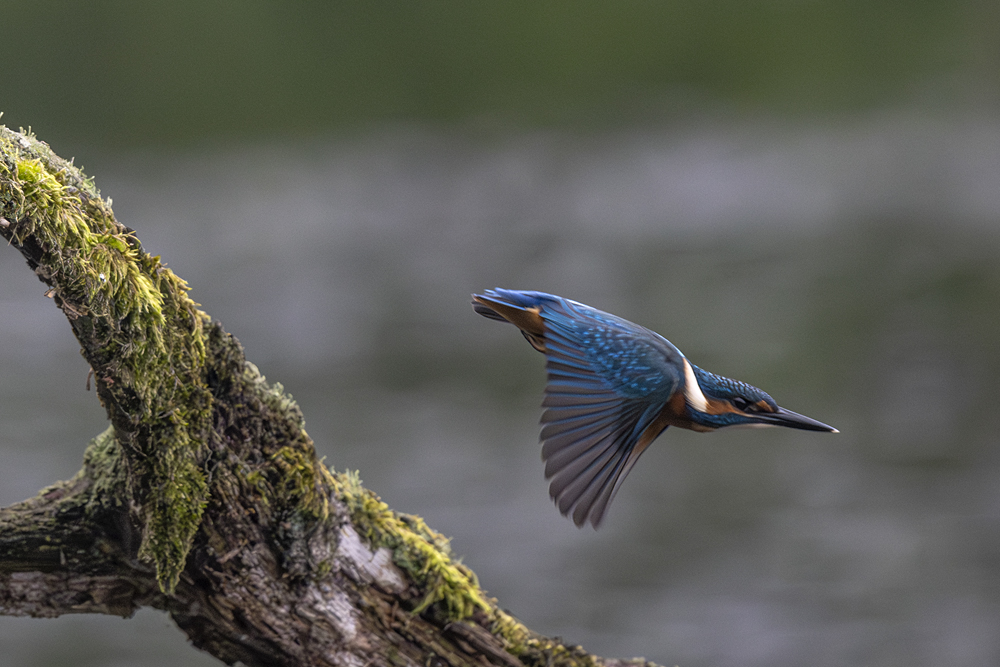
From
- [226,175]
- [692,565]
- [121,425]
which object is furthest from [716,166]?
[121,425]

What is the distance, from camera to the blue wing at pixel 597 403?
1316 millimetres

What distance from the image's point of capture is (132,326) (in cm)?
130

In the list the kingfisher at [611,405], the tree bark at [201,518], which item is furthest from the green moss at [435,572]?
the kingfisher at [611,405]

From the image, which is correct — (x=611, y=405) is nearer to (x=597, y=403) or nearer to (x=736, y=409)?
(x=597, y=403)

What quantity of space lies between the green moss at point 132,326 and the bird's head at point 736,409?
777 millimetres

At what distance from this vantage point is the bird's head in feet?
4.55

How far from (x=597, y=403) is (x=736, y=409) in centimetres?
23

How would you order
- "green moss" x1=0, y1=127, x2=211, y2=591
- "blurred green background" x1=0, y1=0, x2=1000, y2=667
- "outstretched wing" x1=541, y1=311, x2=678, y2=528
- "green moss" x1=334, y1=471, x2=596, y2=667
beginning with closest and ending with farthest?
"green moss" x1=0, y1=127, x2=211, y2=591, "outstretched wing" x1=541, y1=311, x2=678, y2=528, "green moss" x1=334, y1=471, x2=596, y2=667, "blurred green background" x1=0, y1=0, x2=1000, y2=667

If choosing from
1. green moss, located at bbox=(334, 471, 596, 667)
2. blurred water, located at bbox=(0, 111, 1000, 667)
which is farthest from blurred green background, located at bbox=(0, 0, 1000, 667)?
green moss, located at bbox=(334, 471, 596, 667)

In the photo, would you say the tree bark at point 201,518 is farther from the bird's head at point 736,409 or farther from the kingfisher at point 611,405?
the bird's head at point 736,409

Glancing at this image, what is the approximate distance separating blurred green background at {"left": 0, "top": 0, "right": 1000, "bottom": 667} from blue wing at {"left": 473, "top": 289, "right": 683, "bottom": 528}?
358 cm

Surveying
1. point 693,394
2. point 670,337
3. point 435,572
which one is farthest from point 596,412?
point 670,337

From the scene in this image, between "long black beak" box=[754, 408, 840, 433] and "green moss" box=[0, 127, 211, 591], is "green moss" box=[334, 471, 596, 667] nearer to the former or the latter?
"green moss" box=[0, 127, 211, 591]

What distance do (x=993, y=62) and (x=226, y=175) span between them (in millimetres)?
4680
